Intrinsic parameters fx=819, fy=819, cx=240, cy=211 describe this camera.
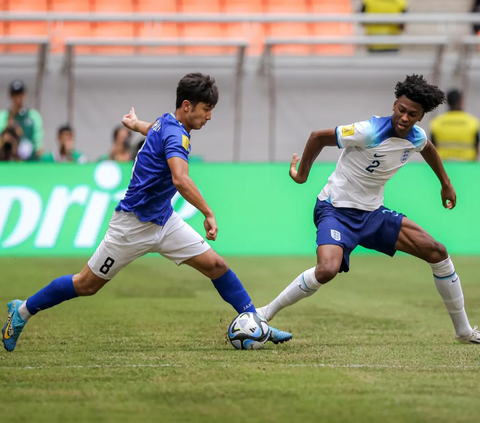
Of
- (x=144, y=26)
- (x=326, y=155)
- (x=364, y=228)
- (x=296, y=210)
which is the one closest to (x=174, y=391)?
(x=364, y=228)

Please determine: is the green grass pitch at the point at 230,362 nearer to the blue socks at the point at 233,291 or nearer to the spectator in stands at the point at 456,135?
the blue socks at the point at 233,291

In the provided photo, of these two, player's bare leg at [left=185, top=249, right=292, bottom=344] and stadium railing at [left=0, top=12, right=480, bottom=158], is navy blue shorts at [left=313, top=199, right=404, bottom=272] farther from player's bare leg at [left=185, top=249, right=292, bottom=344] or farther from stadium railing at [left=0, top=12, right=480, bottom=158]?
stadium railing at [left=0, top=12, right=480, bottom=158]

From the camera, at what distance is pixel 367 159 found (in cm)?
646

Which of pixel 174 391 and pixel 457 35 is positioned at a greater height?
pixel 457 35

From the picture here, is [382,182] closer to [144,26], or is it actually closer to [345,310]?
[345,310]

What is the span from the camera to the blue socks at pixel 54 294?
600 cm

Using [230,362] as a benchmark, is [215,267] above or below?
above

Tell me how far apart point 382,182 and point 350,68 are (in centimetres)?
1125

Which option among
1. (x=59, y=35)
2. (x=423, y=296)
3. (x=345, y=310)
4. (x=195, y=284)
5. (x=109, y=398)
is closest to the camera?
(x=109, y=398)

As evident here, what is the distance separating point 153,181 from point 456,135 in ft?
30.8

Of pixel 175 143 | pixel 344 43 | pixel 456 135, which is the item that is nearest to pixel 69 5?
pixel 344 43

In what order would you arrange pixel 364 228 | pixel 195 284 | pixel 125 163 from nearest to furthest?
pixel 364 228
pixel 195 284
pixel 125 163

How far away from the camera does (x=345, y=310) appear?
8203 mm

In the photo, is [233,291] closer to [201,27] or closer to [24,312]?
[24,312]
